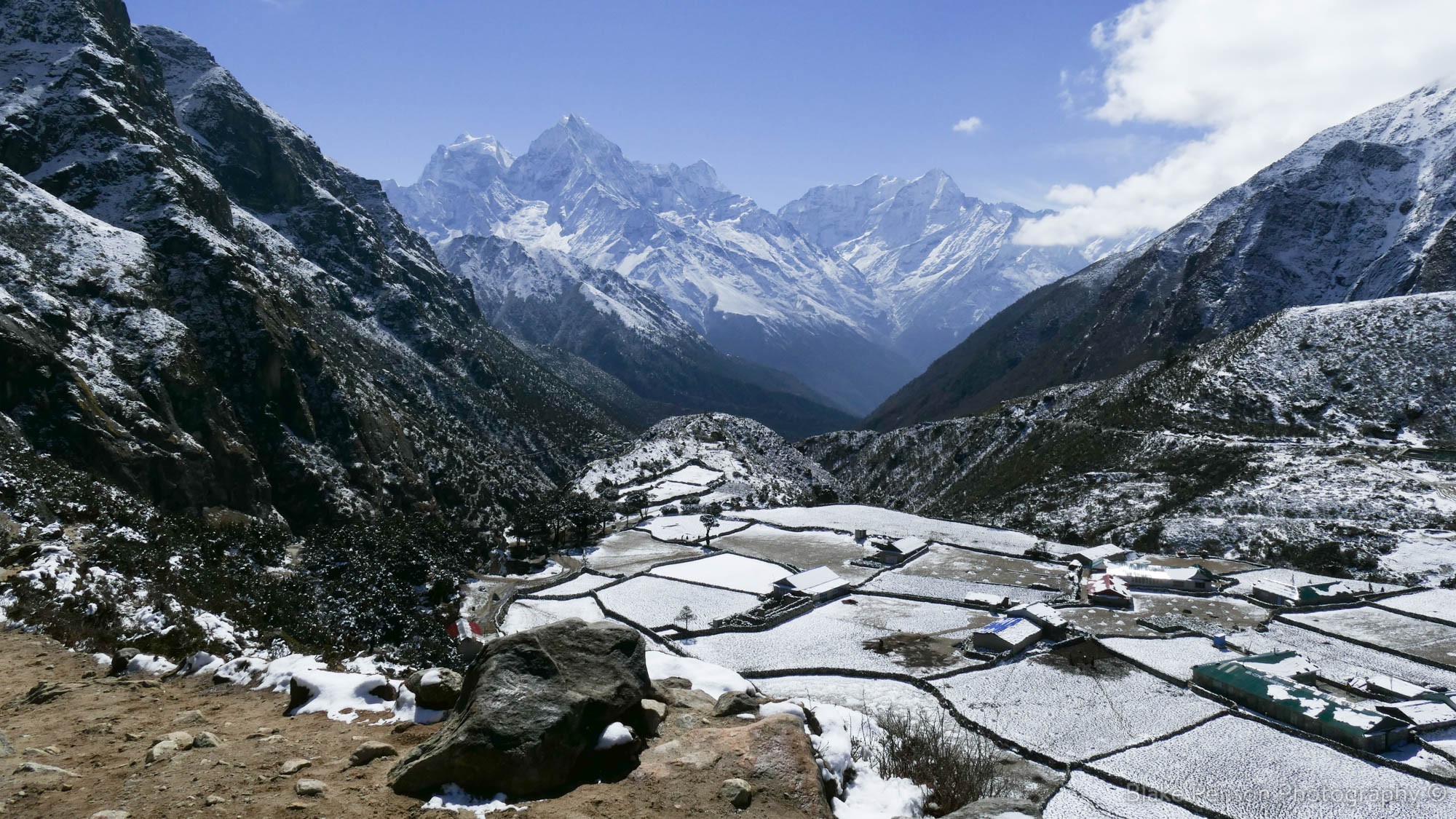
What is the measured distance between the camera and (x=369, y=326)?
171 metres

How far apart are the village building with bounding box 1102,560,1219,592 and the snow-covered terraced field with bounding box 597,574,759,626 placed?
28101mm

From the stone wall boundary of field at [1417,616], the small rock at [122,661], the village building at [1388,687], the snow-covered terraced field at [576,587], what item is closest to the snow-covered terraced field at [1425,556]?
the stone wall boundary of field at [1417,616]

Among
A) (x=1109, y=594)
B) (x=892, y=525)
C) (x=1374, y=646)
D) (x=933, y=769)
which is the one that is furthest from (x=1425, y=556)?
(x=933, y=769)

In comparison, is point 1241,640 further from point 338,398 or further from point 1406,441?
point 338,398

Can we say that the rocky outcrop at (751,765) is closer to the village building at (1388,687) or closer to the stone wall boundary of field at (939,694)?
the stone wall boundary of field at (939,694)

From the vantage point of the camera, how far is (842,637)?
4753 centimetres

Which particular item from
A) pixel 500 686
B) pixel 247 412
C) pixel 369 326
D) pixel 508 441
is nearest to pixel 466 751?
pixel 500 686

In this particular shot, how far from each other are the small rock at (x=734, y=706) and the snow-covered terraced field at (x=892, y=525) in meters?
59.5

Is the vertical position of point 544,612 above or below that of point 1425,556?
below

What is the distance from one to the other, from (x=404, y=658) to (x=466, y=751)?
66.6 feet

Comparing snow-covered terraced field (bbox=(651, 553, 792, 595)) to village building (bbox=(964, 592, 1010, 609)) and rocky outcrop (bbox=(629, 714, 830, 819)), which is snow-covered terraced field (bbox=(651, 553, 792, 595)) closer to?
village building (bbox=(964, 592, 1010, 609))

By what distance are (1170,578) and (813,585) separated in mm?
26010

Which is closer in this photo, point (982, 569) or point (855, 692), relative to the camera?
point (855, 692)

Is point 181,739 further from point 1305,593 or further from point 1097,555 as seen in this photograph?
point 1097,555
